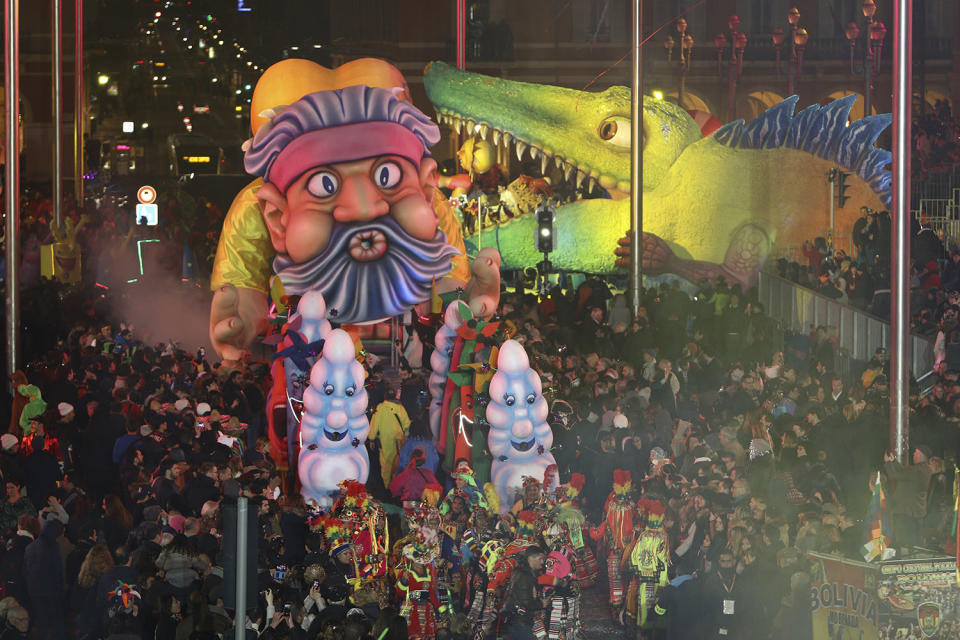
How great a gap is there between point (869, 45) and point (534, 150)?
9589mm

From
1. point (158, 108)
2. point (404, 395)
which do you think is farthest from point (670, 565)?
point (158, 108)

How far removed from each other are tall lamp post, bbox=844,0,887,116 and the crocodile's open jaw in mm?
6275

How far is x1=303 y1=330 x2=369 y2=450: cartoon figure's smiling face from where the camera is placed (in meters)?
13.3

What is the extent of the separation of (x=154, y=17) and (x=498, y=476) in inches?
1177

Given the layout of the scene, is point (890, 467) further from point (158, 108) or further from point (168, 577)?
point (158, 108)

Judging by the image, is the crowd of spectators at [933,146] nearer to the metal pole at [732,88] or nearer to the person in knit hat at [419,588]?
the metal pole at [732,88]

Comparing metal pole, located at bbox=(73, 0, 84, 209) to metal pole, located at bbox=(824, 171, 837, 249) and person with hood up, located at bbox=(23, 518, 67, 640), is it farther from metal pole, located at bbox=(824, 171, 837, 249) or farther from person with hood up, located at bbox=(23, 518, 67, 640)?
person with hood up, located at bbox=(23, 518, 67, 640)

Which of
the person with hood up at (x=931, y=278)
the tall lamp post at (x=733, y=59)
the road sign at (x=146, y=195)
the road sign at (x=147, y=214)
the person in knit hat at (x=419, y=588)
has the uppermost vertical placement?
the tall lamp post at (x=733, y=59)

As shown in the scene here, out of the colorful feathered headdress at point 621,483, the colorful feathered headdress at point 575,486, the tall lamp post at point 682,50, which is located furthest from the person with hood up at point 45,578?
the tall lamp post at point 682,50

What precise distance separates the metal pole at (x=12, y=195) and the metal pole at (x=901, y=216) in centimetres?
1057

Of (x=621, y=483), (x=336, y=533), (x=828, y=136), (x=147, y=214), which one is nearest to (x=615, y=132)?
(x=828, y=136)

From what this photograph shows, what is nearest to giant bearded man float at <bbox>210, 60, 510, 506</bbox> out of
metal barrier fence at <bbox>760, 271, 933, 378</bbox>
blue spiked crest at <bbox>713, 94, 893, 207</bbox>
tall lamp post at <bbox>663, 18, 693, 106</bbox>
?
metal barrier fence at <bbox>760, 271, 933, 378</bbox>

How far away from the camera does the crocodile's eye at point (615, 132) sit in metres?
25.4

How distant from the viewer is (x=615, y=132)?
2538 centimetres
